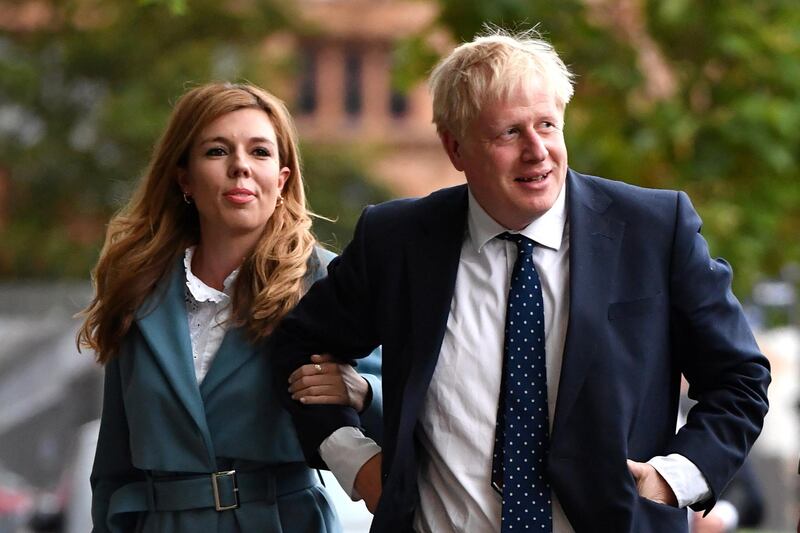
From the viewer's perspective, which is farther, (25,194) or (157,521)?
(25,194)

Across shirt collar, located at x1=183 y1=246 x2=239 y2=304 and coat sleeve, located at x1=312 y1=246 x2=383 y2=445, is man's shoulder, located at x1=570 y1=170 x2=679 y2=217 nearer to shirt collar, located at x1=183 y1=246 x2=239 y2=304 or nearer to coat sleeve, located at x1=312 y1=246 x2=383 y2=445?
coat sleeve, located at x1=312 y1=246 x2=383 y2=445

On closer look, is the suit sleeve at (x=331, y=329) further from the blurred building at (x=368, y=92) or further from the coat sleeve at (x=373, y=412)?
the blurred building at (x=368, y=92)

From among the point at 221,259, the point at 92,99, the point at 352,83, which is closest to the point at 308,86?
the point at 352,83

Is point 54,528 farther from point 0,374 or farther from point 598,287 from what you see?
point 0,374

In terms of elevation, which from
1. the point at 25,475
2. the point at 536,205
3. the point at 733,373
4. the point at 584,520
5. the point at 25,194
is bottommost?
the point at 25,475

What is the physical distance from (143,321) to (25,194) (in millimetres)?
28453

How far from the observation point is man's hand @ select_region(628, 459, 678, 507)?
13.7 feet

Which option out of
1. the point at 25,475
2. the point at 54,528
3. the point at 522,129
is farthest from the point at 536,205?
the point at 25,475

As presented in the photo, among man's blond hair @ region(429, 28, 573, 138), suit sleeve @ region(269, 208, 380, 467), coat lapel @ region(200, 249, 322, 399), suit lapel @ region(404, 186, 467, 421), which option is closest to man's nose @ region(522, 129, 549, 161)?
man's blond hair @ region(429, 28, 573, 138)

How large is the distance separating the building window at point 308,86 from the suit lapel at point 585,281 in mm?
50297

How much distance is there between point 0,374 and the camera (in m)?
24.1

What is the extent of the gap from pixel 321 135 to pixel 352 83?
18.1 metres

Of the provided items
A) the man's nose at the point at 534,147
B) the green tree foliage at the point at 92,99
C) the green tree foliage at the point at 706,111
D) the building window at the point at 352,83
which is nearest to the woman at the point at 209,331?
the man's nose at the point at 534,147

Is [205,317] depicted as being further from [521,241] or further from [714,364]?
[714,364]
